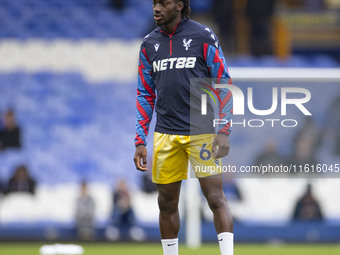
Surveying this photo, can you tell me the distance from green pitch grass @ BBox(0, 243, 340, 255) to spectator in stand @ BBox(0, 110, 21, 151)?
109 inches

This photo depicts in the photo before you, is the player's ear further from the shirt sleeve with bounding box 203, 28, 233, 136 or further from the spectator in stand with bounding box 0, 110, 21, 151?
the spectator in stand with bounding box 0, 110, 21, 151

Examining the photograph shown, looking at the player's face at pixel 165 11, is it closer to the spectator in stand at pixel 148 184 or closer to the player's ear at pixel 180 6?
the player's ear at pixel 180 6

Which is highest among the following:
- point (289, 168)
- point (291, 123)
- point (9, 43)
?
point (9, 43)

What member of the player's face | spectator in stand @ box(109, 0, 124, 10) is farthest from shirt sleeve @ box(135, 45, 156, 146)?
spectator in stand @ box(109, 0, 124, 10)

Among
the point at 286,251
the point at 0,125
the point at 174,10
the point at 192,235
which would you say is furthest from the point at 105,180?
the point at 174,10

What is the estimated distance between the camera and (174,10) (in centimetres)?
452

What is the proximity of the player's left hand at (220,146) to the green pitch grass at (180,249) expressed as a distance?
3618 mm

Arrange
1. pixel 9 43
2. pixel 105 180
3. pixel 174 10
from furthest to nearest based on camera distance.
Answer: pixel 9 43 → pixel 105 180 → pixel 174 10

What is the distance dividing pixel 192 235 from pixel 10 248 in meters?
2.39

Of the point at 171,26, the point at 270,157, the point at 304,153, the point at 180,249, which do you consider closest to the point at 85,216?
the point at 180,249

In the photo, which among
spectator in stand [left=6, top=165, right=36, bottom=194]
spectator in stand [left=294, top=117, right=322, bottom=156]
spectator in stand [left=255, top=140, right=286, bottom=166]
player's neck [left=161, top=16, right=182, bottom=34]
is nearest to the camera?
player's neck [left=161, top=16, right=182, bottom=34]

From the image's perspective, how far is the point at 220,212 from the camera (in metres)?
4.36

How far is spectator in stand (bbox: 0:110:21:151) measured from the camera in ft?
39.9

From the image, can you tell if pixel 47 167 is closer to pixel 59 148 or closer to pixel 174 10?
pixel 59 148
